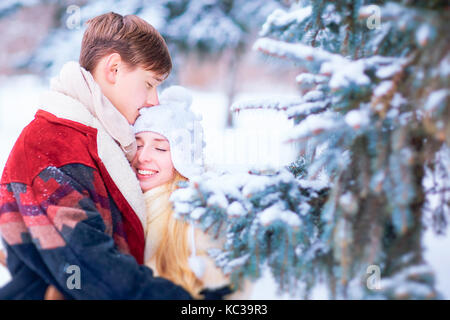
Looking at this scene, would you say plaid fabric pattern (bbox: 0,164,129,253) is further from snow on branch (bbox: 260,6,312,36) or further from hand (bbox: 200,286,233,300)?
snow on branch (bbox: 260,6,312,36)

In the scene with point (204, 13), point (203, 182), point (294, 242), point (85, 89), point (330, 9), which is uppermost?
point (204, 13)

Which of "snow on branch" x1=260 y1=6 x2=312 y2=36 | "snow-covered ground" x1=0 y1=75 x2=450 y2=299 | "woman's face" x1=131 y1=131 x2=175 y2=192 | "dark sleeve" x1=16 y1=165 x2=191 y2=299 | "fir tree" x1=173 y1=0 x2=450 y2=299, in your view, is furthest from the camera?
"woman's face" x1=131 y1=131 x2=175 y2=192

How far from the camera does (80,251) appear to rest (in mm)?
1352

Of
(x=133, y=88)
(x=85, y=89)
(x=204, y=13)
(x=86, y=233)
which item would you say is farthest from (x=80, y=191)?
(x=204, y=13)

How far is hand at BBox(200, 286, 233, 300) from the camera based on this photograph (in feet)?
4.94

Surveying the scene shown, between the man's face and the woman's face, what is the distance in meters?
0.13

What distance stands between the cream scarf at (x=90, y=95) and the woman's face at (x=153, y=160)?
181 millimetres

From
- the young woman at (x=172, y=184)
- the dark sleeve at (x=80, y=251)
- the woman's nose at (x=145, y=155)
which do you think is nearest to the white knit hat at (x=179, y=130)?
the young woman at (x=172, y=184)

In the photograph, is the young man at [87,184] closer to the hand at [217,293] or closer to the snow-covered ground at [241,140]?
the hand at [217,293]

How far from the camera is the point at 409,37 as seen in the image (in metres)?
1.18

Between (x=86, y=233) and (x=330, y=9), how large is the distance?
4.24ft

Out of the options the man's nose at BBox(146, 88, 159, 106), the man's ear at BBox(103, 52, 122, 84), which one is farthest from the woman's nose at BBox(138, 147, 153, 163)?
the man's ear at BBox(103, 52, 122, 84)

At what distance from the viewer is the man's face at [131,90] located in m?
1.80

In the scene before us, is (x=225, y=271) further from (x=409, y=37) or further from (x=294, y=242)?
(x=409, y=37)
